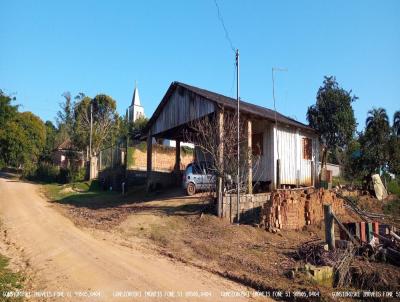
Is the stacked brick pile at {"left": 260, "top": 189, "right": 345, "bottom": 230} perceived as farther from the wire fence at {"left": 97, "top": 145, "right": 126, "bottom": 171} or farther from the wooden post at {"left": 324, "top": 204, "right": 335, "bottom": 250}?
the wire fence at {"left": 97, "top": 145, "right": 126, "bottom": 171}

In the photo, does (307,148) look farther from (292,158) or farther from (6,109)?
(6,109)

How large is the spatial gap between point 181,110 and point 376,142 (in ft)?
38.5

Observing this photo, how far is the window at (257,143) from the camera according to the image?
63.0ft

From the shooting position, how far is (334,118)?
21.9 metres

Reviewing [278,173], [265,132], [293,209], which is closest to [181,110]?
[265,132]

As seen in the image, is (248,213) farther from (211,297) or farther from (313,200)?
(211,297)

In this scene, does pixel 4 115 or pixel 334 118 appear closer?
pixel 334 118

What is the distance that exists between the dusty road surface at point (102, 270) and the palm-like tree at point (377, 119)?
1714 cm

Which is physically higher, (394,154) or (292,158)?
(394,154)

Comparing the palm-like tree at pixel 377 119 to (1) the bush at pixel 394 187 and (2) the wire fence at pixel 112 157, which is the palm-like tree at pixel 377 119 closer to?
(1) the bush at pixel 394 187

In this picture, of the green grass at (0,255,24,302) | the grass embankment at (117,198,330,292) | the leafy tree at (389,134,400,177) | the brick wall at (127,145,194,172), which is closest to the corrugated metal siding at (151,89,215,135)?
the grass embankment at (117,198,330,292)

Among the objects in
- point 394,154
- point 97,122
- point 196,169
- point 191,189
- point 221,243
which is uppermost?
point 97,122

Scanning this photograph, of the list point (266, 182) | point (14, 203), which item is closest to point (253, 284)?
point (266, 182)

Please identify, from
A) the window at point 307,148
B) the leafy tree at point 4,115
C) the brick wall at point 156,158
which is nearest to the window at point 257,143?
the window at point 307,148
